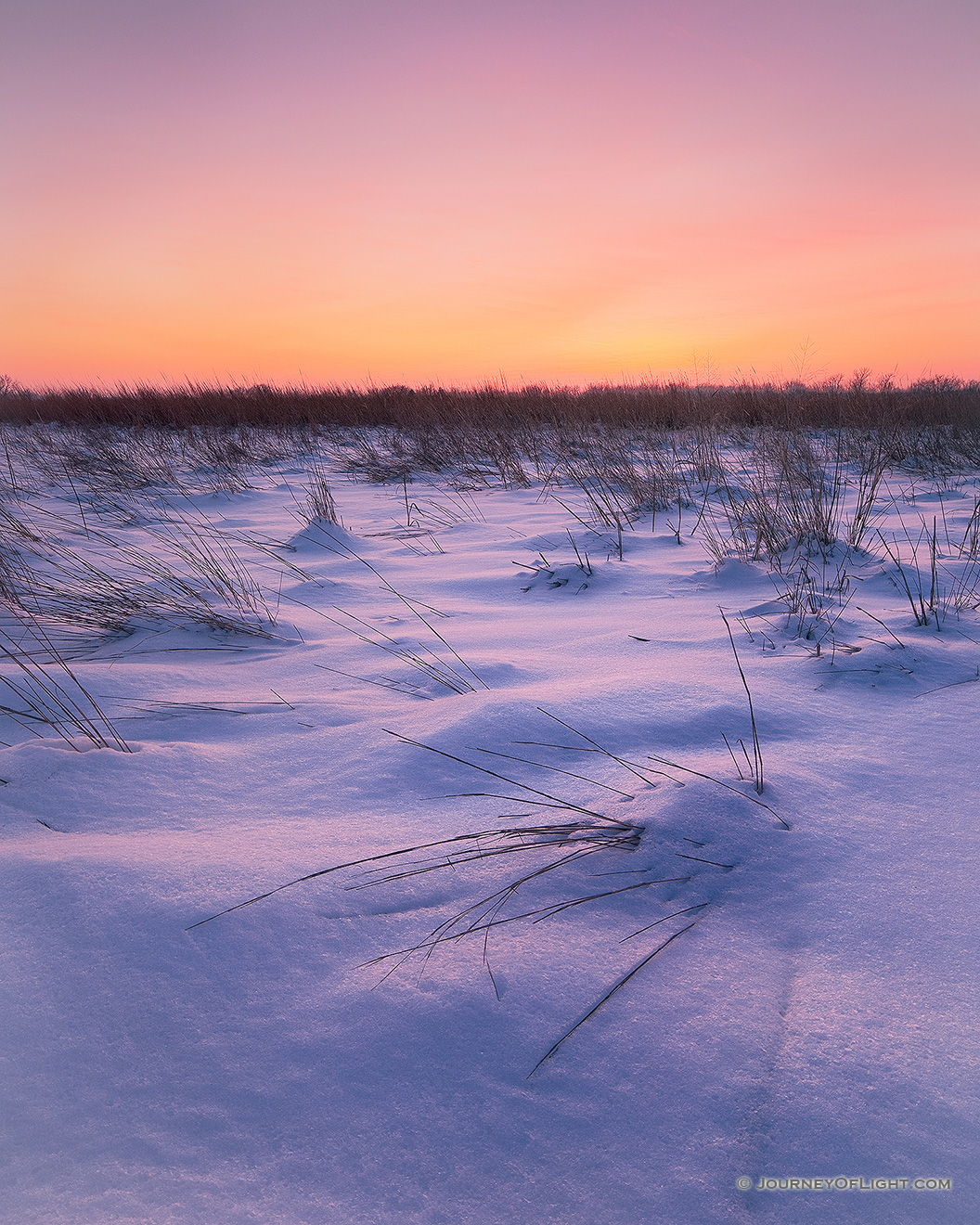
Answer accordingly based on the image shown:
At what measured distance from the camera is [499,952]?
2.63 ft

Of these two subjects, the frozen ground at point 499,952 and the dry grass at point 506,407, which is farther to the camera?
the dry grass at point 506,407

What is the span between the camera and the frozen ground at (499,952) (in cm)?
56

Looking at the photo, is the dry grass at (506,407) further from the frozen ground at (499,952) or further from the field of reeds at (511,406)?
the frozen ground at (499,952)

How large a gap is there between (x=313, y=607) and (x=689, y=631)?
1.43 metres

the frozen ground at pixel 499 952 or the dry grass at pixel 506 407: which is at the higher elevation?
the dry grass at pixel 506 407

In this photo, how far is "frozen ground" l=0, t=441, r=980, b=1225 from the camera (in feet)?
1.85

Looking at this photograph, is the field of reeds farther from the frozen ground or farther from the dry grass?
the frozen ground

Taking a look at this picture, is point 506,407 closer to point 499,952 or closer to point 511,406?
point 511,406

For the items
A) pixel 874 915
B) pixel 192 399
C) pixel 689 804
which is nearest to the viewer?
pixel 874 915

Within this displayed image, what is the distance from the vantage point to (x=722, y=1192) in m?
0.54

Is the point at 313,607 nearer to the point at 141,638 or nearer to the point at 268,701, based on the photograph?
the point at 141,638

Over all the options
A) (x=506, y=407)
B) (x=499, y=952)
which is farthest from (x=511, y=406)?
(x=499, y=952)

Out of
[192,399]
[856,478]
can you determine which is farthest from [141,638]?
[192,399]

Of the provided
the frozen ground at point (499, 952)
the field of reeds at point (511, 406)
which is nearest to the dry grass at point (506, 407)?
the field of reeds at point (511, 406)
